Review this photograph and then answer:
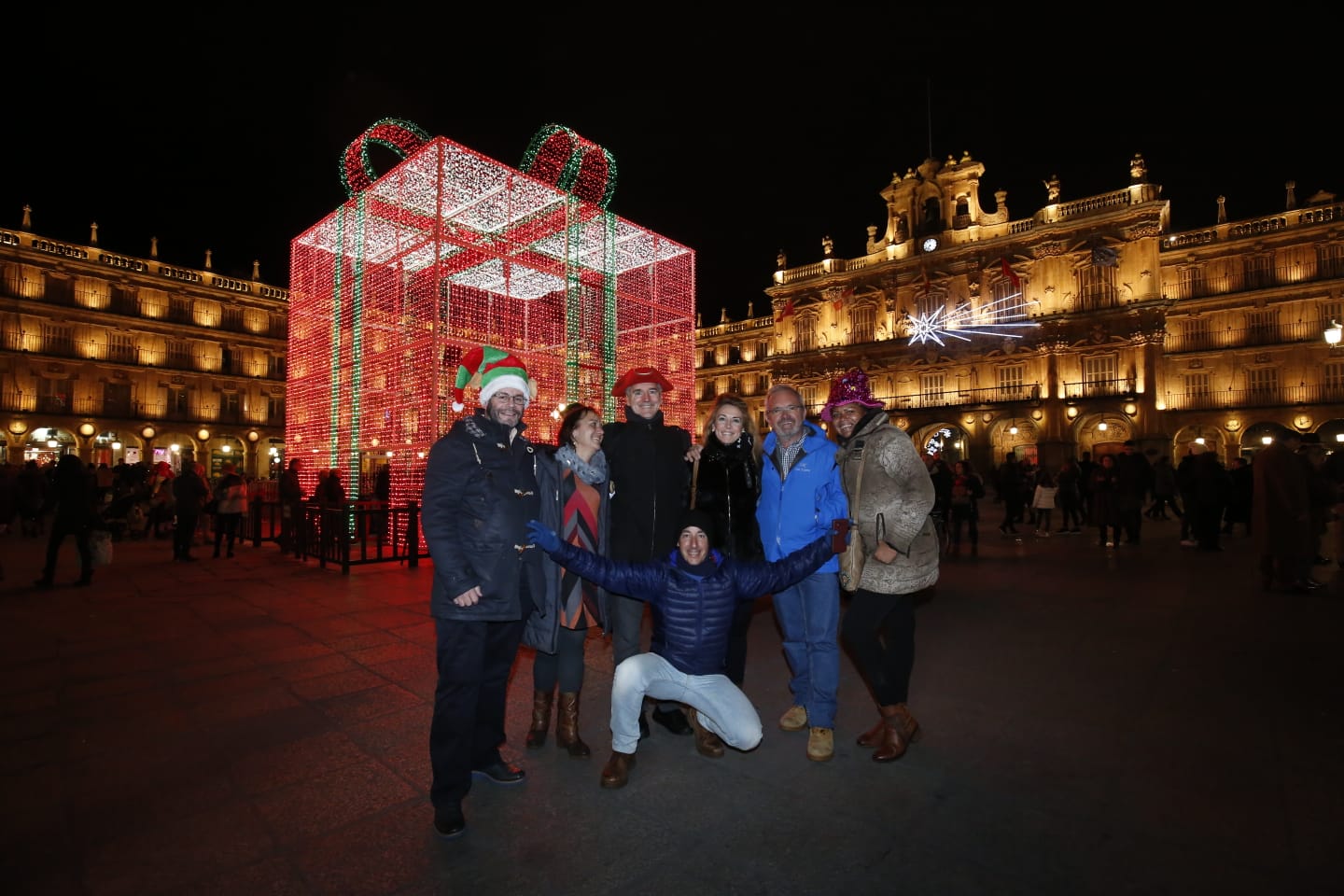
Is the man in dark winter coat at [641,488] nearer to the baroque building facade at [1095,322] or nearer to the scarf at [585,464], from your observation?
the scarf at [585,464]

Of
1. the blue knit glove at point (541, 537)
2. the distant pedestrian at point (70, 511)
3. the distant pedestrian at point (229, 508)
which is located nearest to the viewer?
the blue knit glove at point (541, 537)

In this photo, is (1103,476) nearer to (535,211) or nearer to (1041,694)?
(1041,694)

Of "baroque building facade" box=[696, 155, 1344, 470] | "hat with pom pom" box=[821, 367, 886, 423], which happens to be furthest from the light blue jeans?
"baroque building facade" box=[696, 155, 1344, 470]

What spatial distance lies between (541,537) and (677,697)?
3.11ft

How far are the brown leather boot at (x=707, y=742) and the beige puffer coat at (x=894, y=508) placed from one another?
987mm

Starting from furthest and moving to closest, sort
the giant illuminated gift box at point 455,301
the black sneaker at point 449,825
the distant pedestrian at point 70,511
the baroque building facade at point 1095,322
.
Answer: the baroque building facade at point 1095,322
the giant illuminated gift box at point 455,301
the distant pedestrian at point 70,511
the black sneaker at point 449,825

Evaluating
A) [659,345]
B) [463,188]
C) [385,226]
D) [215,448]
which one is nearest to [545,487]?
[463,188]

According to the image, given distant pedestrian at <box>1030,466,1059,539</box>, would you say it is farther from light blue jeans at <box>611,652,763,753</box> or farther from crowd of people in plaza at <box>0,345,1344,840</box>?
light blue jeans at <box>611,652,763,753</box>

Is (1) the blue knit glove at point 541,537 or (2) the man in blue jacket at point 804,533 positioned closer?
(1) the blue knit glove at point 541,537

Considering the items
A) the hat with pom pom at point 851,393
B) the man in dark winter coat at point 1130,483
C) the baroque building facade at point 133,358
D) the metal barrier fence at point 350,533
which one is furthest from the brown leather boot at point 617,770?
the baroque building facade at point 133,358

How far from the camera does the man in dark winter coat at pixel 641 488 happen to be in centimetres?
318

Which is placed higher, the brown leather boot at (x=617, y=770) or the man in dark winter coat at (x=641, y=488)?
the man in dark winter coat at (x=641, y=488)

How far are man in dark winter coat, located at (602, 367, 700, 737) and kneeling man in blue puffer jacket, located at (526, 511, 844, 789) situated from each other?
0.21m

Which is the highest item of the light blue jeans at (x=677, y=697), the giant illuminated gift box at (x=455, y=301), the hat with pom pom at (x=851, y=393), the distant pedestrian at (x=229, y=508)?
the giant illuminated gift box at (x=455, y=301)
